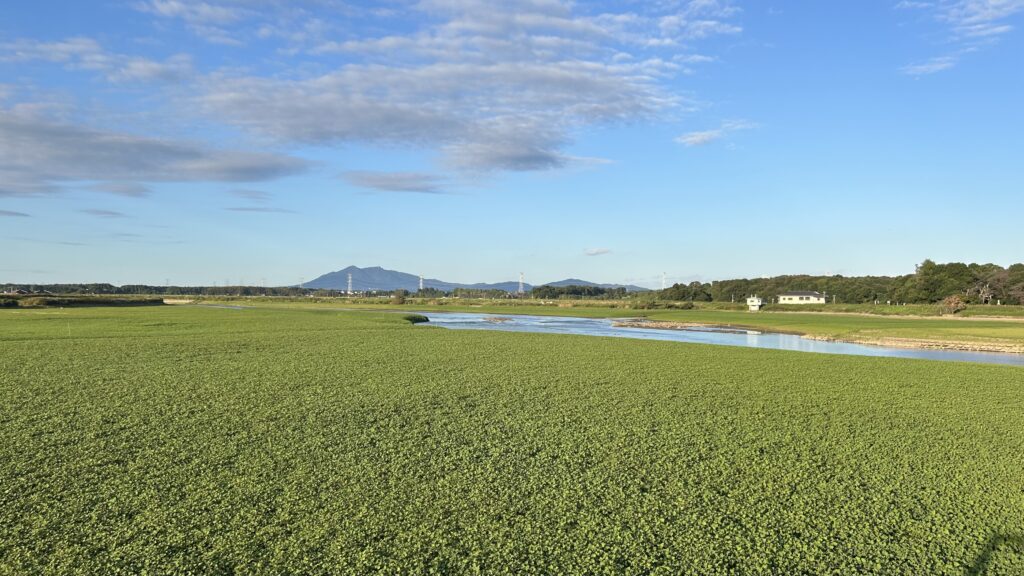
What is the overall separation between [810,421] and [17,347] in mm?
21982

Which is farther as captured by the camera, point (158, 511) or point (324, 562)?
point (158, 511)

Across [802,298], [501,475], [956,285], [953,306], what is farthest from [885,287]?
[501,475]

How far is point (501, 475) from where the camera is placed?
6453mm

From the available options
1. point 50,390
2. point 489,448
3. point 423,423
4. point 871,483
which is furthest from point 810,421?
point 50,390

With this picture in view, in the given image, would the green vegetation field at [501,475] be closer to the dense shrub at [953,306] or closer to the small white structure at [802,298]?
the dense shrub at [953,306]

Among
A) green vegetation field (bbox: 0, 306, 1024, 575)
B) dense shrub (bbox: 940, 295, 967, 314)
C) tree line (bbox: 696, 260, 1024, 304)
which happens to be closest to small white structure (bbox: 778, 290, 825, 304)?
tree line (bbox: 696, 260, 1024, 304)

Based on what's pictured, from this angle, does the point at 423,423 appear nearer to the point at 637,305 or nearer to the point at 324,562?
the point at 324,562

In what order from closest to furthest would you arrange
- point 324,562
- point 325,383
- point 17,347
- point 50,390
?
point 324,562 → point 50,390 → point 325,383 → point 17,347

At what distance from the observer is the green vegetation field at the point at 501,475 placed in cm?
458

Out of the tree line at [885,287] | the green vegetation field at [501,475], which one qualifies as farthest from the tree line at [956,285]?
the green vegetation field at [501,475]

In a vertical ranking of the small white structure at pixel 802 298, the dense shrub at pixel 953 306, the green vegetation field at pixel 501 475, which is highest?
the small white structure at pixel 802 298

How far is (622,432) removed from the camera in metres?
8.40

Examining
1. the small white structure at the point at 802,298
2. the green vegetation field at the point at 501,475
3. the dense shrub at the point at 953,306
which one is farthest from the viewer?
the small white structure at the point at 802,298

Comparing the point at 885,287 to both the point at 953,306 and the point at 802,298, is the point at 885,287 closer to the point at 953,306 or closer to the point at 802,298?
the point at 802,298
